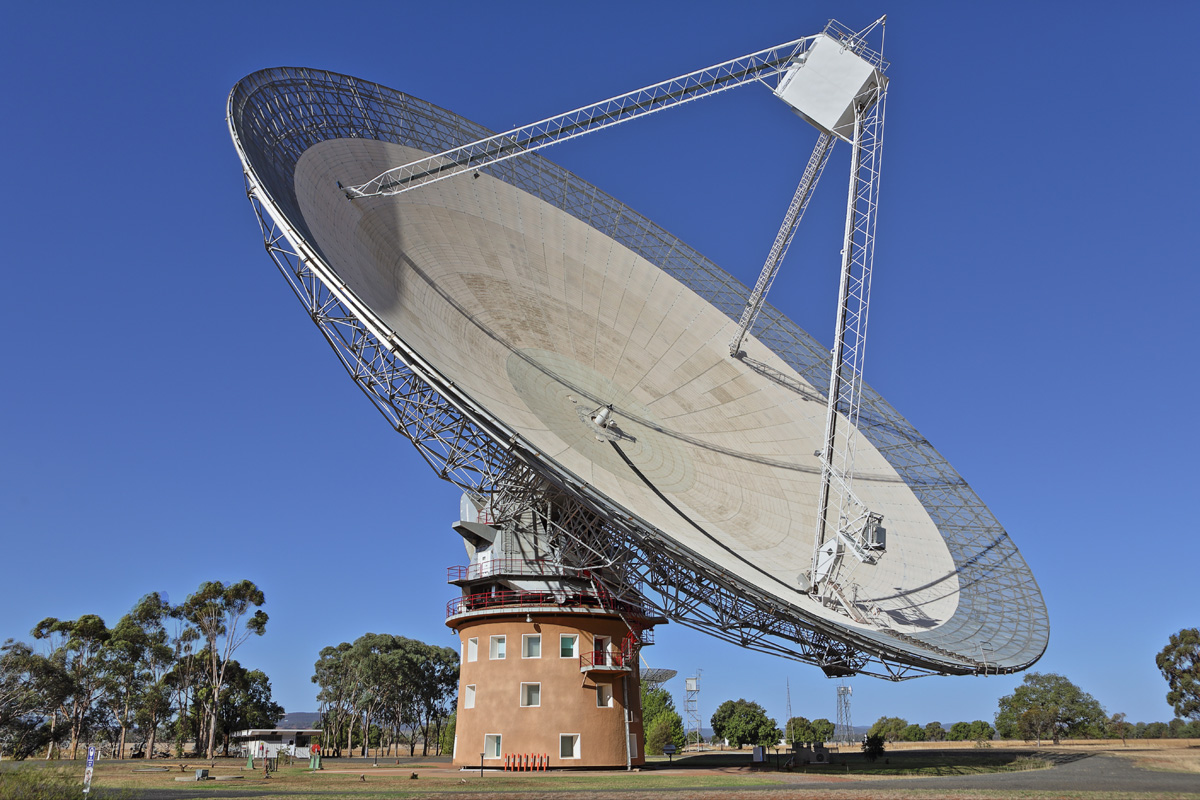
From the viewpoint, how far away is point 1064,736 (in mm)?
95500

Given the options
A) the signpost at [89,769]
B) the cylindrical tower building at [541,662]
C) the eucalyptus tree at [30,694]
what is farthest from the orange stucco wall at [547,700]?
the eucalyptus tree at [30,694]

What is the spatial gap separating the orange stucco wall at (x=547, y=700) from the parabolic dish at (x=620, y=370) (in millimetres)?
8862

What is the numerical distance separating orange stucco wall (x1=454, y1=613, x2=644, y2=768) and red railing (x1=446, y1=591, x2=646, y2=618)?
54cm

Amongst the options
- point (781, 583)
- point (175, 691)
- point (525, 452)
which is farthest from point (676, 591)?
point (175, 691)

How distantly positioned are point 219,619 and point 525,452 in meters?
55.7

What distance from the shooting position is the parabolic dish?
26188 mm

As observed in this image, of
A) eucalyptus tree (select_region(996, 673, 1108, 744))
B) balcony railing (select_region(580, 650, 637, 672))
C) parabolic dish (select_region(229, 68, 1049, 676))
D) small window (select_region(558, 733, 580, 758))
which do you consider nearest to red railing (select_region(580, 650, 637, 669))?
balcony railing (select_region(580, 650, 637, 672))

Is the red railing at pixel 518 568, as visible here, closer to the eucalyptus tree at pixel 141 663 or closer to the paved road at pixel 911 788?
the paved road at pixel 911 788

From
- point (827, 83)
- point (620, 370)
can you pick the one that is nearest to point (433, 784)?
point (620, 370)

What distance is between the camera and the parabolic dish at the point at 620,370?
26188 mm

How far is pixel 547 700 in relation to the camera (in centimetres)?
3544

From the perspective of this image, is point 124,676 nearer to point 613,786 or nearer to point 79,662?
point 79,662

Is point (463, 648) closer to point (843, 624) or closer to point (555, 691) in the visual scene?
point (555, 691)

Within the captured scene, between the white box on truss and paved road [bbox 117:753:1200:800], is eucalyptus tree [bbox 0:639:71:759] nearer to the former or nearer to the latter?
paved road [bbox 117:753:1200:800]
